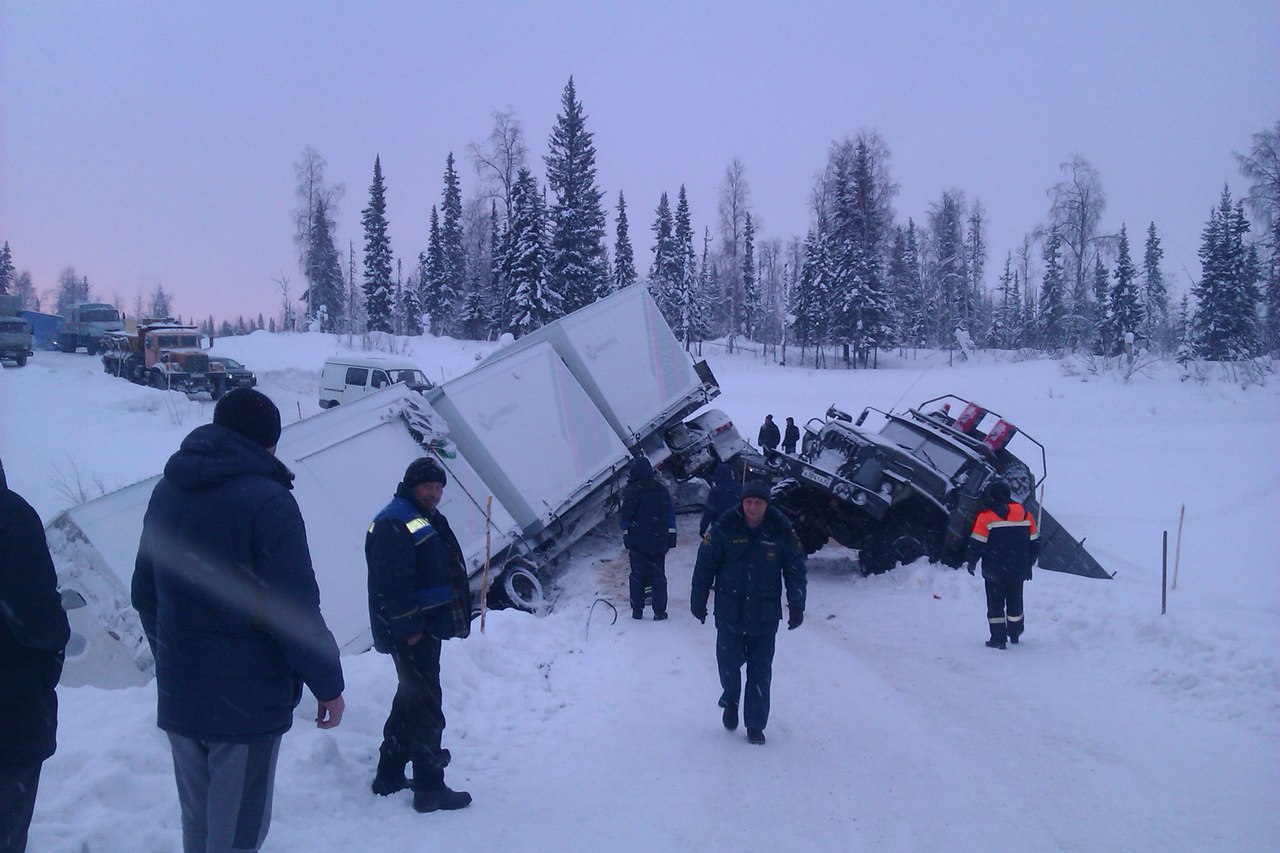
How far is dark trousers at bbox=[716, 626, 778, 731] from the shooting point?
5695mm

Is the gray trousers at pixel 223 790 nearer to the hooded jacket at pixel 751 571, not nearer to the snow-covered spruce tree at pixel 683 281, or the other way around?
the hooded jacket at pixel 751 571

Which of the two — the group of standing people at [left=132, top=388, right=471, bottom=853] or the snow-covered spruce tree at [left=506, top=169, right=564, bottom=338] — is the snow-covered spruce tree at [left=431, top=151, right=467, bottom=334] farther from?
the group of standing people at [left=132, top=388, right=471, bottom=853]

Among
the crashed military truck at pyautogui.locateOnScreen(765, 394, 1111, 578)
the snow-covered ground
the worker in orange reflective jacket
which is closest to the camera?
the snow-covered ground

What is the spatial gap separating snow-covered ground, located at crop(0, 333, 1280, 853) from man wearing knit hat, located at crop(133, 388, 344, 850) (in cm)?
97

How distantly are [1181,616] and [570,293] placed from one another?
130 feet

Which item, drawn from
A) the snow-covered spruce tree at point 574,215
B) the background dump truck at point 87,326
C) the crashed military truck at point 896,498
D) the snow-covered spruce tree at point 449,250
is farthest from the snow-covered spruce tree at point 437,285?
the crashed military truck at point 896,498

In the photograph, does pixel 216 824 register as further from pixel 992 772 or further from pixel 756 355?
pixel 756 355

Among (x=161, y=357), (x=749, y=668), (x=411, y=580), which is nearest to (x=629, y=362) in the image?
(x=749, y=668)

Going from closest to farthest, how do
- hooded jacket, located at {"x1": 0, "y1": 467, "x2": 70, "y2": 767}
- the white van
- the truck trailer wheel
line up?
1. hooded jacket, located at {"x1": 0, "y1": 467, "x2": 70, "y2": 767}
2. the truck trailer wheel
3. the white van

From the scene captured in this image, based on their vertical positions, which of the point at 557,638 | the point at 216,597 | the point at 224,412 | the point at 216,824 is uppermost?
the point at 224,412

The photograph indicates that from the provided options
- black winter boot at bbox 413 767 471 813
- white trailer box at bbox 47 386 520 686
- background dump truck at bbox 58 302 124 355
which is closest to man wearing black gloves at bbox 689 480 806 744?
black winter boot at bbox 413 767 471 813

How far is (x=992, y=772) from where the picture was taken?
531cm

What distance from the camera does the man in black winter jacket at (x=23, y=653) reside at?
2699 mm

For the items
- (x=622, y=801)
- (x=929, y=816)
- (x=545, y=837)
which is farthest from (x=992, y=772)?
(x=545, y=837)
